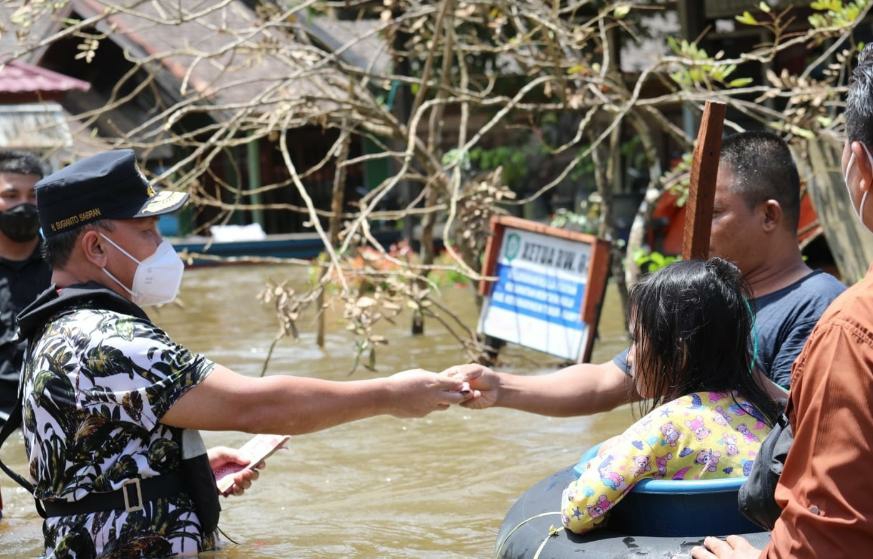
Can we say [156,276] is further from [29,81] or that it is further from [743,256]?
[29,81]

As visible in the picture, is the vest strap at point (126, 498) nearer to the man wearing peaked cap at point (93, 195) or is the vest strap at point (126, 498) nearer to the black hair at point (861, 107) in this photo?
the man wearing peaked cap at point (93, 195)

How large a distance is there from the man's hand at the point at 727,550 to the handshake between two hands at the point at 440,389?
3.99 ft

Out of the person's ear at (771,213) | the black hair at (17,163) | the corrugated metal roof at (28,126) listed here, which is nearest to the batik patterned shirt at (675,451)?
the person's ear at (771,213)

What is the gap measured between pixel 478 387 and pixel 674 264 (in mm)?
1221

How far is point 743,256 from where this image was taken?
4.21m

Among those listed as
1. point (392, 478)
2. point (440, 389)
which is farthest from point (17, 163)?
point (440, 389)

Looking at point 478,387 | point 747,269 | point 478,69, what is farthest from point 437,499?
point 478,69

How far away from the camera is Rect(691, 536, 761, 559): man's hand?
2549 millimetres

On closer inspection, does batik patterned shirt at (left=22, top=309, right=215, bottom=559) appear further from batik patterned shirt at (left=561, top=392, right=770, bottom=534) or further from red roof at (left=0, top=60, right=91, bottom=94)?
red roof at (left=0, top=60, right=91, bottom=94)

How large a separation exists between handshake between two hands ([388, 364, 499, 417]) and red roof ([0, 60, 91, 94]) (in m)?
11.0

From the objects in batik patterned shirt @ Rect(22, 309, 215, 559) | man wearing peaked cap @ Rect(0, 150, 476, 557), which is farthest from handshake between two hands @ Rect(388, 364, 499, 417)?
batik patterned shirt @ Rect(22, 309, 215, 559)

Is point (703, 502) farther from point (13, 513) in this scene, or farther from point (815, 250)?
point (815, 250)

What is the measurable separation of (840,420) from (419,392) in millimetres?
1943

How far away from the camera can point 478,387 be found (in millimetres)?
4312
